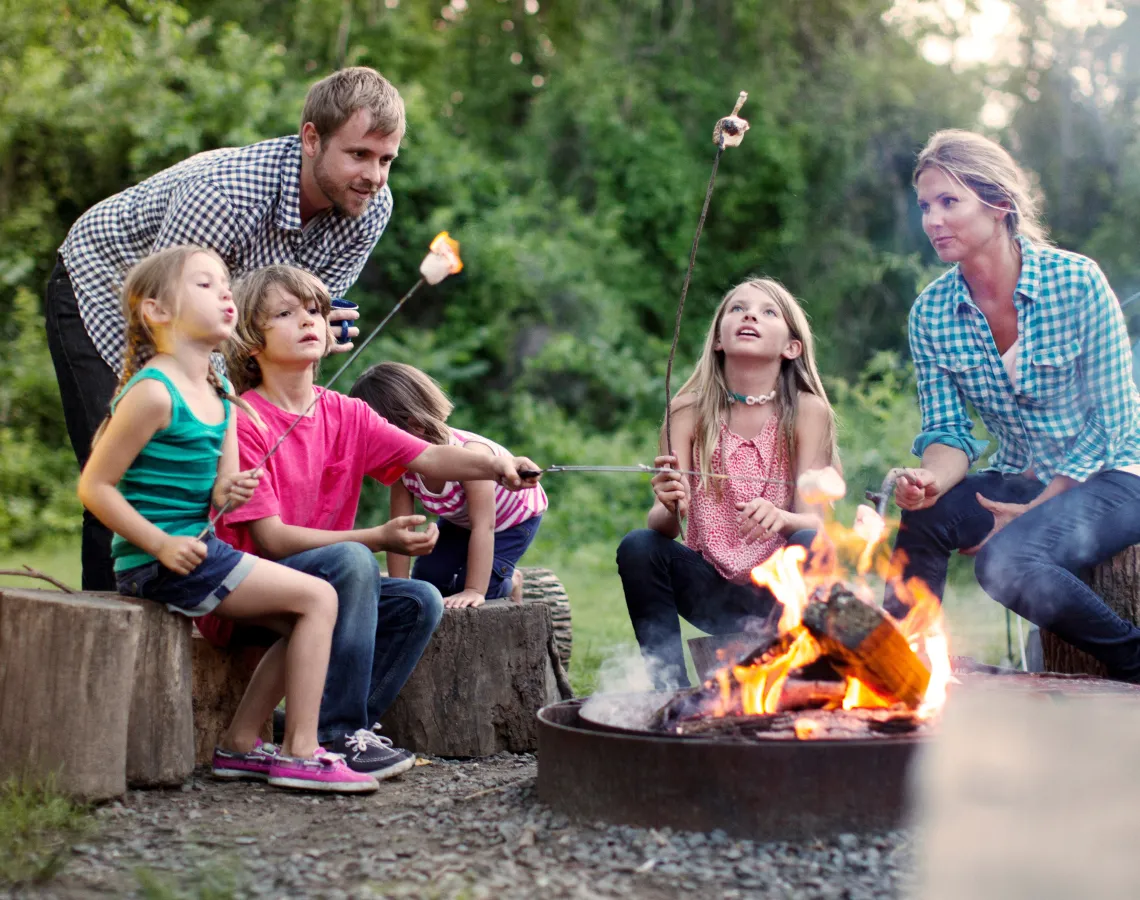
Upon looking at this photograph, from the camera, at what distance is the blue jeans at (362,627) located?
3.53 m

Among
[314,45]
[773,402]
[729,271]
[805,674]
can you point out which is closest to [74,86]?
[314,45]

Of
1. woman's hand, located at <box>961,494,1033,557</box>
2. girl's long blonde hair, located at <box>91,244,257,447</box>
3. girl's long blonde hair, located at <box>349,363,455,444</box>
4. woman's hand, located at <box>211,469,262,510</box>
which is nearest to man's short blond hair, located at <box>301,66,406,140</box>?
girl's long blonde hair, located at <box>91,244,257,447</box>

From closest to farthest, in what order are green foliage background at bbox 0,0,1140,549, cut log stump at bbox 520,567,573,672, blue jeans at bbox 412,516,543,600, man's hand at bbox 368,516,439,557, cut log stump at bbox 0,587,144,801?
cut log stump at bbox 0,587,144,801, man's hand at bbox 368,516,439,557, blue jeans at bbox 412,516,543,600, cut log stump at bbox 520,567,573,672, green foliage background at bbox 0,0,1140,549

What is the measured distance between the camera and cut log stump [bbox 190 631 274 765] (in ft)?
12.3

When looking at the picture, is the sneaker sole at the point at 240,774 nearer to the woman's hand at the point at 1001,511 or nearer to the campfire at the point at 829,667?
the campfire at the point at 829,667

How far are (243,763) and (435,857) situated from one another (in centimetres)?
100

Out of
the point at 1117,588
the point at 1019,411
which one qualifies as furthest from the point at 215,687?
the point at 1117,588

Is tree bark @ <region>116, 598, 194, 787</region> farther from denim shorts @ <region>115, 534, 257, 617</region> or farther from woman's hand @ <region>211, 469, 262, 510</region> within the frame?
woman's hand @ <region>211, 469, 262, 510</region>

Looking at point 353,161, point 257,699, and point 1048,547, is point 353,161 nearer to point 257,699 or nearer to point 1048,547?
point 257,699

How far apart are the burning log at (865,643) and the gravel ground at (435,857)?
410 millimetres

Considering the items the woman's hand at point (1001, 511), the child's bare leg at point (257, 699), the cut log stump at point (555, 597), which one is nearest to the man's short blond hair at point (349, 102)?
the child's bare leg at point (257, 699)

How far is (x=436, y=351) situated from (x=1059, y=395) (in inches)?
282

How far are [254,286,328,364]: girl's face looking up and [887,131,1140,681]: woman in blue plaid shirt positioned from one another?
1.85m

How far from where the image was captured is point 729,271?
14023 millimetres
